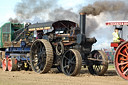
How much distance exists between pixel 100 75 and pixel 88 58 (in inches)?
43.0

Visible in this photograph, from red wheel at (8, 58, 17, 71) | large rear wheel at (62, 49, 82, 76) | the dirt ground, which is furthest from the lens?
red wheel at (8, 58, 17, 71)

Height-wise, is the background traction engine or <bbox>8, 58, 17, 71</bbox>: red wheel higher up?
the background traction engine

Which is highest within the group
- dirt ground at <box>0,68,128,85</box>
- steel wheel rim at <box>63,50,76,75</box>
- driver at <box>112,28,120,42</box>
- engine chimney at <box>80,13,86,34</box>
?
engine chimney at <box>80,13,86,34</box>

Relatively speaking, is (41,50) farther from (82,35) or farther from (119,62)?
(119,62)

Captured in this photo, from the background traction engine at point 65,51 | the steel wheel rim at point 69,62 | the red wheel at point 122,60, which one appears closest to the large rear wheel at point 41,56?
the background traction engine at point 65,51

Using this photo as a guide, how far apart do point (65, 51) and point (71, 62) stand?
2.88 feet

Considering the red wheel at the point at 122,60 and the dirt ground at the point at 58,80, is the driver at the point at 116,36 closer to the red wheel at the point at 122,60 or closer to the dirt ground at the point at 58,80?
the red wheel at the point at 122,60

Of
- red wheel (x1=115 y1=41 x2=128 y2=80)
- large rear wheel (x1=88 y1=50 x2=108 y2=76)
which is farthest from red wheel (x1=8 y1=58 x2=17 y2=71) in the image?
red wheel (x1=115 y1=41 x2=128 y2=80)

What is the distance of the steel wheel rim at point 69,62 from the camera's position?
13.3m

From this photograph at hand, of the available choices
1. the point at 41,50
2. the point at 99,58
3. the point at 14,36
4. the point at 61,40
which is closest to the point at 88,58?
the point at 99,58

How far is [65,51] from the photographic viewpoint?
1391cm

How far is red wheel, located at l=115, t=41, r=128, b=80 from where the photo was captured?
10.4m

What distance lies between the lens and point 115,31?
37.5 feet

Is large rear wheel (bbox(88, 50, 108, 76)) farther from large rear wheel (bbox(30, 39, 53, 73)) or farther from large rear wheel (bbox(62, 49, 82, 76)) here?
large rear wheel (bbox(30, 39, 53, 73))
